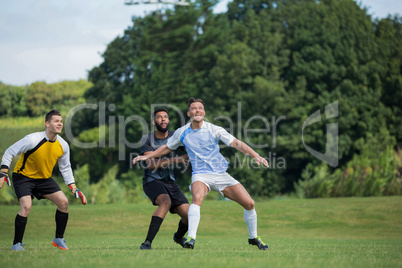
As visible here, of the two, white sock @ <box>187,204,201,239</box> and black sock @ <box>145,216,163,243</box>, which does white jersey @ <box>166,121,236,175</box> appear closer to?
white sock @ <box>187,204,201,239</box>

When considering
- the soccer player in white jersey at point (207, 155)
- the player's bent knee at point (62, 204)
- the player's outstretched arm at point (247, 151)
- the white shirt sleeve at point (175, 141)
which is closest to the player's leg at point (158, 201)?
the soccer player in white jersey at point (207, 155)

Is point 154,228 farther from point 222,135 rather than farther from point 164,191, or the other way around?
point 222,135

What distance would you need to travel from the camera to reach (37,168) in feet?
33.0

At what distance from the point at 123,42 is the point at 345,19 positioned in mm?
25580

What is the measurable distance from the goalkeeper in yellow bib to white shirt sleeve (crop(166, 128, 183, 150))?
77.5 inches

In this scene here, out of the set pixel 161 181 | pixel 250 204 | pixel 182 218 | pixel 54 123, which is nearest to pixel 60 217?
pixel 54 123

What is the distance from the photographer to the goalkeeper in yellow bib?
981cm

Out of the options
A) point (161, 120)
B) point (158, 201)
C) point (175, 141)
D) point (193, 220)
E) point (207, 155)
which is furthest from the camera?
point (161, 120)

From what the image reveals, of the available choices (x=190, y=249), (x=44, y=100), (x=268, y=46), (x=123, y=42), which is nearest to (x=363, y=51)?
(x=268, y=46)

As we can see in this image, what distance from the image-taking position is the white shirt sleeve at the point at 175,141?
32.0ft

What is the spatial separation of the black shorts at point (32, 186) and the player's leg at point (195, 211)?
2.73m

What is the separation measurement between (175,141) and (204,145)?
54cm

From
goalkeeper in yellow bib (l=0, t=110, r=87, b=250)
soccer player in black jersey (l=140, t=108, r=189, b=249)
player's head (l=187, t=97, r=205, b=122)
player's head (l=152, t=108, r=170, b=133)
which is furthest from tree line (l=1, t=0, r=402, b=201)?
player's head (l=187, t=97, r=205, b=122)

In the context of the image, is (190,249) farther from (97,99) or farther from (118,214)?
(97,99)
